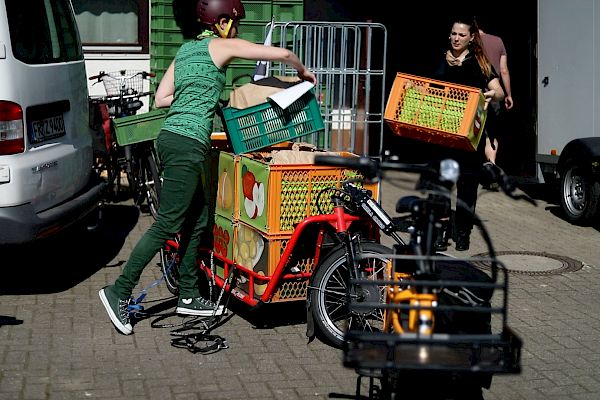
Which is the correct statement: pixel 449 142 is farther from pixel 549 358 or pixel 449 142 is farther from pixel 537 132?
pixel 537 132

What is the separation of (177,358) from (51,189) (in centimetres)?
178

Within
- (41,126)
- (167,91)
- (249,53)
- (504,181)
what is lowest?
(504,181)

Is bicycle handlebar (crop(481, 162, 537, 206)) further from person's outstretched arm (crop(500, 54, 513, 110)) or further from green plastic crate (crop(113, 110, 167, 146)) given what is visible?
person's outstretched arm (crop(500, 54, 513, 110))

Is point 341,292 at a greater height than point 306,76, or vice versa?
point 306,76

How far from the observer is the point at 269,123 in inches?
252

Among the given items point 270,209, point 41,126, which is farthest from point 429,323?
point 41,126

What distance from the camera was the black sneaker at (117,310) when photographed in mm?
6348

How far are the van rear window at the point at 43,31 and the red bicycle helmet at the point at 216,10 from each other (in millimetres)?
1327

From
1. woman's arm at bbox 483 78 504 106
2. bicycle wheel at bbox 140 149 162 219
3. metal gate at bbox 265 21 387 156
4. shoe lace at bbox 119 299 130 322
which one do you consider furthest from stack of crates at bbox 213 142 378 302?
bicycle wheel at bbox 140 149 162 219

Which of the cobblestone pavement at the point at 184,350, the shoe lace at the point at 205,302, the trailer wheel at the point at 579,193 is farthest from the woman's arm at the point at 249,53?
the trailer wheel at the point at 579,193

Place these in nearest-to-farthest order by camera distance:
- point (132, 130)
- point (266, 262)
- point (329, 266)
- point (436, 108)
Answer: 1. point (329, 266)
2. point (266, 262)
3. point (436, 108)
4. point (132, 130)

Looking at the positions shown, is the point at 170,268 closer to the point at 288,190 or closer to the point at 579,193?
the point at 288,190

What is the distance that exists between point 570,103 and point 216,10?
5405 mm

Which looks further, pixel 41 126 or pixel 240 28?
pixel 240 28
